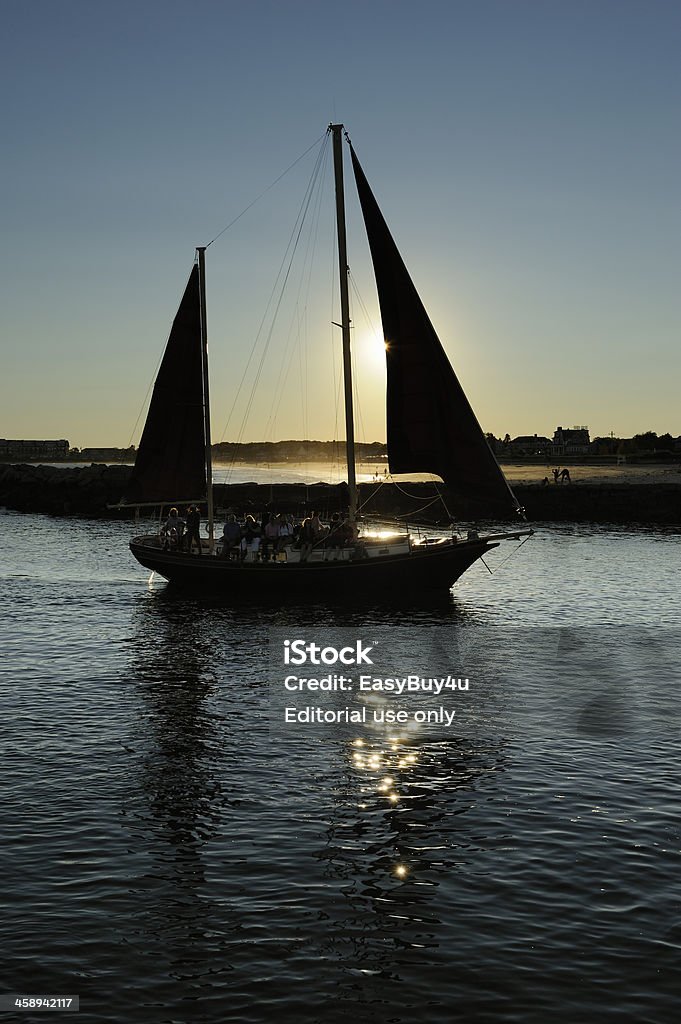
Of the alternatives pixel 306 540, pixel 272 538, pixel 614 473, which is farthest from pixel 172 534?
pixel 614 473

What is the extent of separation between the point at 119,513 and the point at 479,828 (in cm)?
10098

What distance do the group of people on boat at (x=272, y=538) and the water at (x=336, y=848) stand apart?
1122 centimetres

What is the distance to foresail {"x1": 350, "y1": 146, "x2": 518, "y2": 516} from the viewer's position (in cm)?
3938

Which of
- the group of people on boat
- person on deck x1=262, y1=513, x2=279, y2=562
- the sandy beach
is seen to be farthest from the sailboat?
the sandy beach

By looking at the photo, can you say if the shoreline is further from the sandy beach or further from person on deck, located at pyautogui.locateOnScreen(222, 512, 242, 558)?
person on deck, located at pyautogui.locateOnScreen(222, 512, 242, 558)

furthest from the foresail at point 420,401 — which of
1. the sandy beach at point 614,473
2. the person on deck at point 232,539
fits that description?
the sandy beach at point 614,473

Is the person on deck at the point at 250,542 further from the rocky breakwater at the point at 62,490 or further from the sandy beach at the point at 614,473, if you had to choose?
the sandy beach at the point at 614,473

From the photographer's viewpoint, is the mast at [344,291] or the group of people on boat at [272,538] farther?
the group of people on boat at [272,538]

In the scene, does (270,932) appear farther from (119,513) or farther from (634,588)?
(119,513)

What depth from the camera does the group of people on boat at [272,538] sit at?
43094mm

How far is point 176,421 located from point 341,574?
11.8m

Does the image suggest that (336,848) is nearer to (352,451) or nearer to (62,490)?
(352,451)

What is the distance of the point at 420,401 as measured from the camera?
40.2m

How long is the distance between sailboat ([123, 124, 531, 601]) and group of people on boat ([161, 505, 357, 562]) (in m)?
0.28
